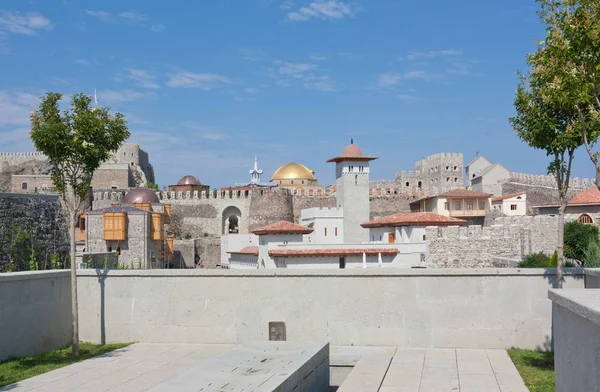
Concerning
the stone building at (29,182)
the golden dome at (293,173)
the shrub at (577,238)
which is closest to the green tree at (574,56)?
the shrub at (577,238)

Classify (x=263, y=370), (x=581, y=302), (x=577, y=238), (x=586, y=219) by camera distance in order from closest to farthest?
(x=581, y=302), (x=263, y=370), (x=577, y=238), (x=586, y=219)

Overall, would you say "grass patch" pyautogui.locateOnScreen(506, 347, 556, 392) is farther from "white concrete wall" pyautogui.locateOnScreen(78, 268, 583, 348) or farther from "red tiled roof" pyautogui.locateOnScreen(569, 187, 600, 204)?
"red tiled roof" pyautogui.locateOnScreen(569, 187, 600, 204)

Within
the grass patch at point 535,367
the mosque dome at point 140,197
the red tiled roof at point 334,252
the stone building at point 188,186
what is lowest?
the grass patch at point 535,367

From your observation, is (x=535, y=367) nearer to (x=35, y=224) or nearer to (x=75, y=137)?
(x=75, y=137)

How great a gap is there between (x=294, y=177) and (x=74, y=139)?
2496 inches

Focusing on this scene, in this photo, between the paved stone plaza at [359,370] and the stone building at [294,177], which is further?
the stone building at [294,177]

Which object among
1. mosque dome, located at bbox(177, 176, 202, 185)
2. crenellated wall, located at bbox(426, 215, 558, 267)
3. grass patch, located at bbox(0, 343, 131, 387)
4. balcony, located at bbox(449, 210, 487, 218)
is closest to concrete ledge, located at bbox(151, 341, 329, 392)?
grass patch, located at bbox(0, 343, 131, 387)

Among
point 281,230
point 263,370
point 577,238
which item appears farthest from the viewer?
point 281,230

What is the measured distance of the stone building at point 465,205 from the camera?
158 feet

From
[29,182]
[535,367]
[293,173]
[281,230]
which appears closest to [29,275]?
[535,367]

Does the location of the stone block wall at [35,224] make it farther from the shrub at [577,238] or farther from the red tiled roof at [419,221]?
the red tiled roof at [419,221]

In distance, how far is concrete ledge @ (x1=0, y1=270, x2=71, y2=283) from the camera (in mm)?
8539

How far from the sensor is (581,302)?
4559 millimetres

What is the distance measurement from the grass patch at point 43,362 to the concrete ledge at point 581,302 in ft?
18.1
